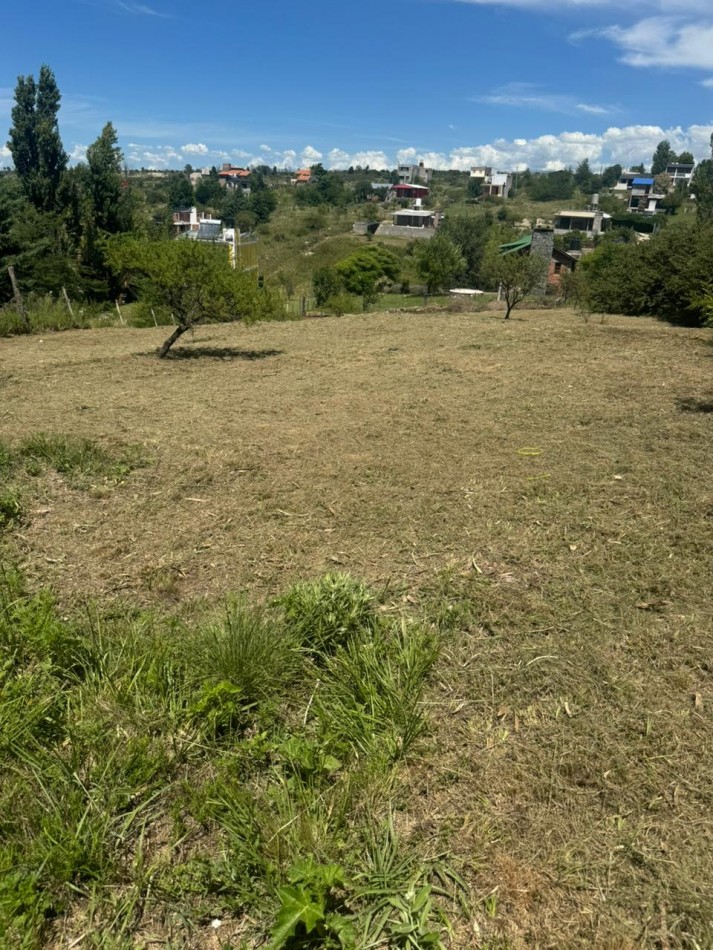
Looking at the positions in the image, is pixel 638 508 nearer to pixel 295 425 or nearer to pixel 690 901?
pixel 690 901

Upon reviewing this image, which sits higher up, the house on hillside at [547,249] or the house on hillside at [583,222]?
the house on hillside at [583,222]

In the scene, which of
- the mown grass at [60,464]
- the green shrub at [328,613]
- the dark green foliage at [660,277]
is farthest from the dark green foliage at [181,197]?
the green shrub at [328,613]

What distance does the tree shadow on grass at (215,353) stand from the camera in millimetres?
10938

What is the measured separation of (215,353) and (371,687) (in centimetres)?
969

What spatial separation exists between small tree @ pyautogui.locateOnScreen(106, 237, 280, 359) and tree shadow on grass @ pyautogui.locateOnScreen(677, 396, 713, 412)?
23.0 ft

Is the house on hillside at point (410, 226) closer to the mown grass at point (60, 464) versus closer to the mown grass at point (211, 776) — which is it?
the mown grass at point (60, 464)

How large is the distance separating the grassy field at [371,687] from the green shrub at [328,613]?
0.9 inches

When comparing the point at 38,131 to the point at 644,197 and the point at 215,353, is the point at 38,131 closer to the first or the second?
the point at 215,353

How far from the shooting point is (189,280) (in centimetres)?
1032

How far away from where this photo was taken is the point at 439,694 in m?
2.88

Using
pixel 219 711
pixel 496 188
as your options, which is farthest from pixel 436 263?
pixel 496 188

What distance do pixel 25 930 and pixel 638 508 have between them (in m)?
4.19

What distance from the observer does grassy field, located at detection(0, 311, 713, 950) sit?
78.0 inches

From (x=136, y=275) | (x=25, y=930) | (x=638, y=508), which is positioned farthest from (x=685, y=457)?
(x=136, y=275)
